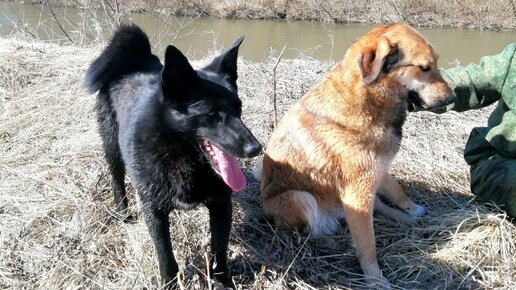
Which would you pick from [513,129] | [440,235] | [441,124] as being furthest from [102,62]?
[441,124]

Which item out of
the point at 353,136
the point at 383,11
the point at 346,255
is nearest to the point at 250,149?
the point at 353,136

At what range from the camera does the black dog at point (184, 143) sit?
252 cm

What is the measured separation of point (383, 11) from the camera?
18766 millimetres

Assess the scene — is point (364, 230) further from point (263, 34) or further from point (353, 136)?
point (263, 34)

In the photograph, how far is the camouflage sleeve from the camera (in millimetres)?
3410

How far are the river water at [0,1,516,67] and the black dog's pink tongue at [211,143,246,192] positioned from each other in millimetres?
6364

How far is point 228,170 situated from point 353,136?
3.22 ft

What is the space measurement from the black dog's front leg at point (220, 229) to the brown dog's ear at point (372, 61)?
1.11 m

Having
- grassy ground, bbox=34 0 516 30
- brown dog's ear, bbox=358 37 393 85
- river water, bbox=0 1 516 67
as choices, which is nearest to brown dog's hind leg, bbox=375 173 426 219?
brown dog's ear, bbox=358 37 393 85

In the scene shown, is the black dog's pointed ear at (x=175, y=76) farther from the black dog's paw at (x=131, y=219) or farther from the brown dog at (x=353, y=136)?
the black dog's paw at (x=131, y=219)

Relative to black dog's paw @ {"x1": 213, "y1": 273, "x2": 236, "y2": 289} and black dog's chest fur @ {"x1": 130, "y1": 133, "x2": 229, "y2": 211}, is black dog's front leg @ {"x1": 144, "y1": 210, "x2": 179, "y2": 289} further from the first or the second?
black dog's paw @ {"x1": 213, "y1": 273, "x2": 236, "y2": 289}

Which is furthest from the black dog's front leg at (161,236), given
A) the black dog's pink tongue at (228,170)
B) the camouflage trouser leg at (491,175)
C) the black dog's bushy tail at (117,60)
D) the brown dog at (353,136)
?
the camouflage trouser leg at (491,175)

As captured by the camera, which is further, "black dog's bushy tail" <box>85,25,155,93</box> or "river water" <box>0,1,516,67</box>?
"river water" <box>0,1,516,67</box>

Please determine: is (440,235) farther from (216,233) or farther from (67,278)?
(67,278)
